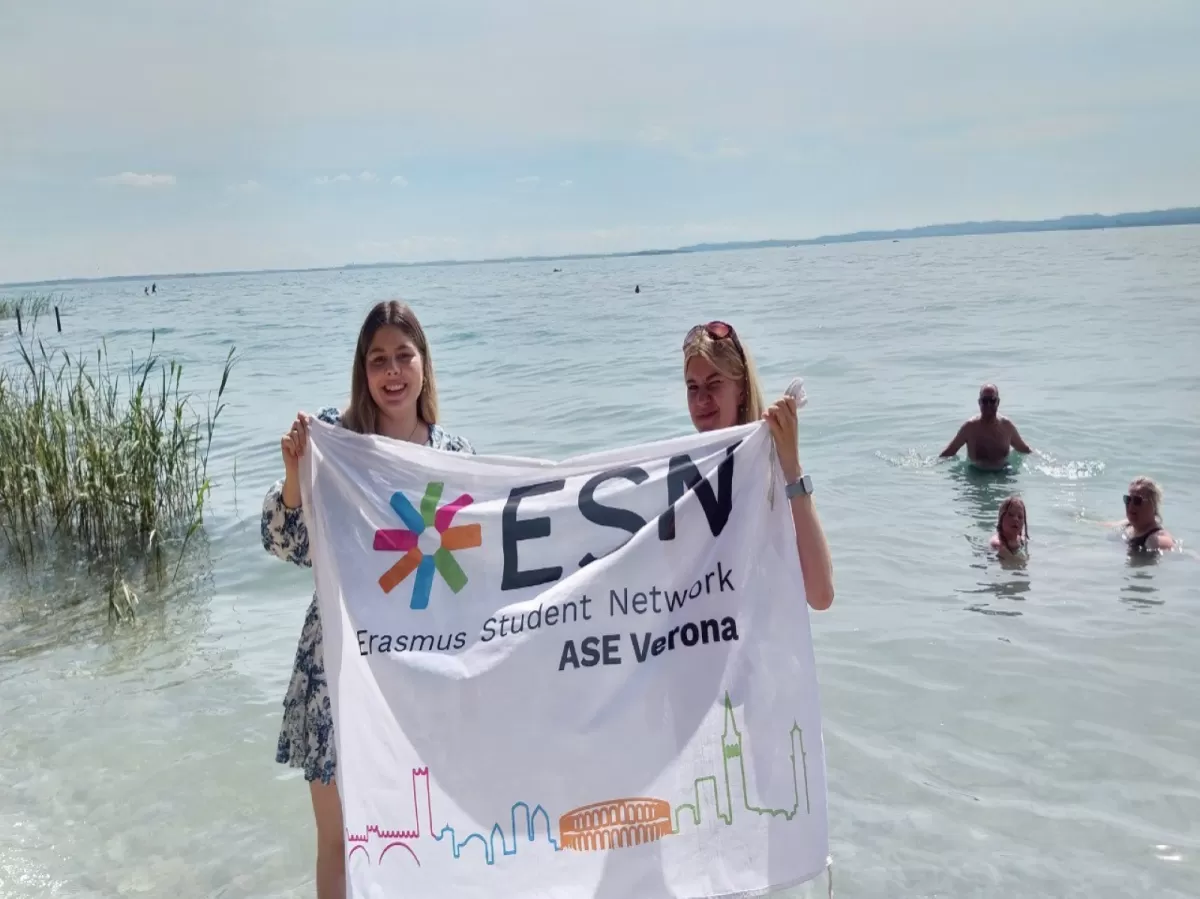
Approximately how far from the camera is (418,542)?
3.26m

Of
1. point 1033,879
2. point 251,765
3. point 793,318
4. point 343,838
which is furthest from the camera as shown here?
point 793,318

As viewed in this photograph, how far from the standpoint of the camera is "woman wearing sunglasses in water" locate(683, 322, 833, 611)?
3.08 meters

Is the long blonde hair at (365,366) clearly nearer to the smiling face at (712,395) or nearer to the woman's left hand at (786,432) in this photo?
the smiling face at (712,395)

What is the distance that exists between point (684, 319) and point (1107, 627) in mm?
29919

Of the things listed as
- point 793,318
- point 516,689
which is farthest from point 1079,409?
point 793,318

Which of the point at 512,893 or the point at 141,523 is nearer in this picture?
the point at 512,893

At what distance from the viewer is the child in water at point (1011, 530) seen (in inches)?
330

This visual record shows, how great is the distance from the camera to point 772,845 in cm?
296

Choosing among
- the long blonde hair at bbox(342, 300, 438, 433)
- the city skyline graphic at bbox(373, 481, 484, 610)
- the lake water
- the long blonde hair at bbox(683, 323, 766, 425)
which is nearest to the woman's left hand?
the long blonde hair at bbox(683, 323, 766, 425)

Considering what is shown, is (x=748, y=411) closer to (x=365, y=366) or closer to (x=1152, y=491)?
(x=365, y=366)

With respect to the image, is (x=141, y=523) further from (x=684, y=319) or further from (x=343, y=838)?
(x=684, y=319)

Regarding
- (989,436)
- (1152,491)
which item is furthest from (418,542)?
(989,436)

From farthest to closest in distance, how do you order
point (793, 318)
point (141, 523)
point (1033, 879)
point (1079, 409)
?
point (793, 318) → point (1079, 409) → point (141, 523) → point (1033, 879)

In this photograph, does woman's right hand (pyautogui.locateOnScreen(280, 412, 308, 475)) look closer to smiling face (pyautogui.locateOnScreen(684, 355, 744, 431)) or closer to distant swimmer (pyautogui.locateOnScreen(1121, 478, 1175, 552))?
smiling face (pyautogui.locateOnScreen(684, 355, 744, 431))
